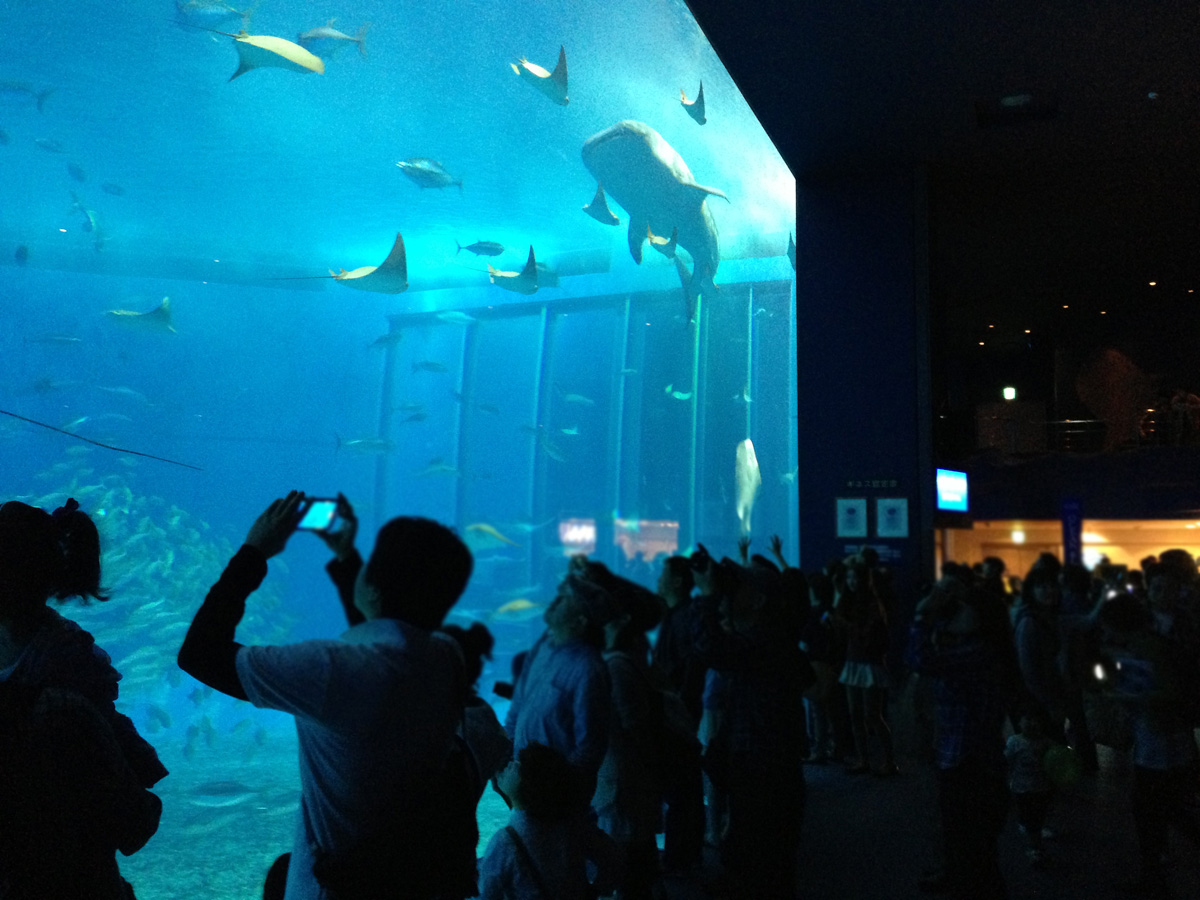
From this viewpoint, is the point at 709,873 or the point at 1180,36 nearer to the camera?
the point at 709,873

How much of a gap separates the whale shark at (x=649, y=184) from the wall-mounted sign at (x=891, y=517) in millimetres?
5602

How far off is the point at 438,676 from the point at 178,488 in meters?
52.7

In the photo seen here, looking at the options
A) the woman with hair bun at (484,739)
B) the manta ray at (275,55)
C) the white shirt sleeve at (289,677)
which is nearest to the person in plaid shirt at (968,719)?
the woman with hair bun at (484,739)

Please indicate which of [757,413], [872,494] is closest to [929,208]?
[872,494]

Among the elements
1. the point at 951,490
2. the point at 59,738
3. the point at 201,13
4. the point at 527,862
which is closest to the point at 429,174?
the point at 201,13

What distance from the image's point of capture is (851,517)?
7215 mm

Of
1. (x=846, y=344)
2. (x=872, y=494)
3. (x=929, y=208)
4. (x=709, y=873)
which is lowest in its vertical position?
(x=709, y=873)

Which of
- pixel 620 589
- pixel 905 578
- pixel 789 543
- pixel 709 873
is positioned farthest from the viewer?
pixel 789 543

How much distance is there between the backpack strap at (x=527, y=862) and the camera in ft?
7.57

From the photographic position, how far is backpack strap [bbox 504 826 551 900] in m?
2.31

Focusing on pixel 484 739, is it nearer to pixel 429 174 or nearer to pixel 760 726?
pixel 760 726

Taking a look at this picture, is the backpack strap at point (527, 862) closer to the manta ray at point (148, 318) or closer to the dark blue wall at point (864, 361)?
the dark blue wall at point (864, 361)

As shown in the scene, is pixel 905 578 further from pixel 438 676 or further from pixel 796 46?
pixel 438 676

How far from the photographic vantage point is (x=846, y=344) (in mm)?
7441
